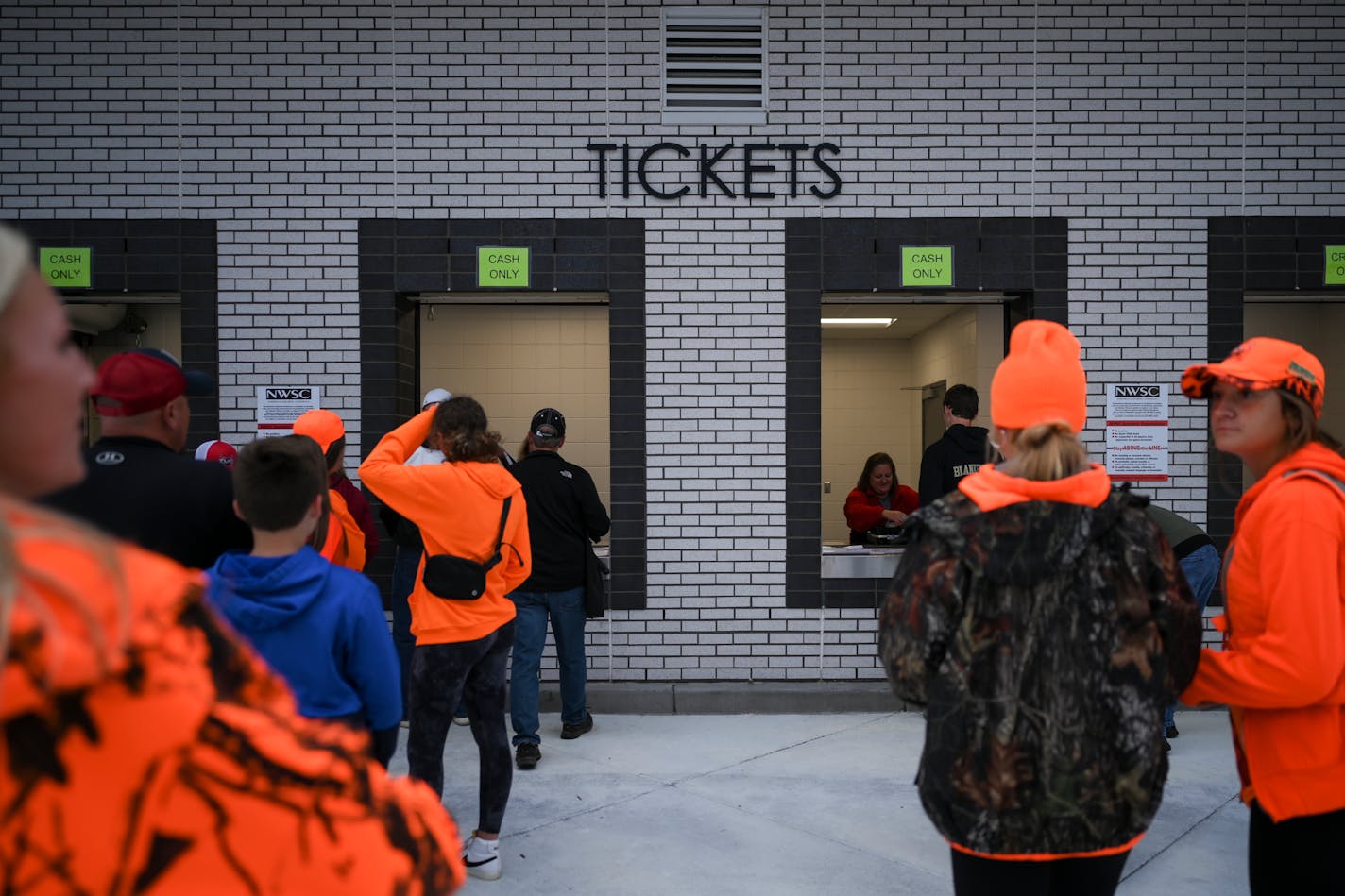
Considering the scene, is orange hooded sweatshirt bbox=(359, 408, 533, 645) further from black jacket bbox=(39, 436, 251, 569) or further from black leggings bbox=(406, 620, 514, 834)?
black jacket bbox=(39, 436, 251, 569)

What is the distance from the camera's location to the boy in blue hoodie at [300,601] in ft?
8.41

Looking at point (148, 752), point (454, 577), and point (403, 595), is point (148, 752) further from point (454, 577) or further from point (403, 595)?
point (403, 595)

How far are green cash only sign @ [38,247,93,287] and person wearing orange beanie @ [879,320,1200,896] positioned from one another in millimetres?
6487

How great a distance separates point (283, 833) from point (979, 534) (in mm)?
1613

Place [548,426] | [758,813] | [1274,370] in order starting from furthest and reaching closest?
1. [548,426]
2. [758,813]
3. [1274,370]

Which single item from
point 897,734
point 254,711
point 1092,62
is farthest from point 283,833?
point 1092,62

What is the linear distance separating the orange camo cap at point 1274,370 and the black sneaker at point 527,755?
4.18 metres

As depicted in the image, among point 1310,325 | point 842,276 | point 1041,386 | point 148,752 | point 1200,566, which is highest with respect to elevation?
point 842,276

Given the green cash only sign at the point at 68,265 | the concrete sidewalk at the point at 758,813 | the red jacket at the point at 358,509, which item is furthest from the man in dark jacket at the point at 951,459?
the green cash only sign at the point at 68,265

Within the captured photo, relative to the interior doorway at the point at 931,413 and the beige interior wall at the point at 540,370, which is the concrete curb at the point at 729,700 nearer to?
the beige interior wall at the point at 540,370

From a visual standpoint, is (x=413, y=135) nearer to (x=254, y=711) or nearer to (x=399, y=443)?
(x=399, y=443)

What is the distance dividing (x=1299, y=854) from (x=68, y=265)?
7327mm

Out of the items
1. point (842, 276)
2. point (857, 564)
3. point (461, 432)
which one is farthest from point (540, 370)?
point (461, 432)

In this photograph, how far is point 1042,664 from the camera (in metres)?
2.14
